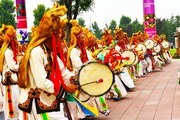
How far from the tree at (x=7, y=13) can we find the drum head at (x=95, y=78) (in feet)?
179

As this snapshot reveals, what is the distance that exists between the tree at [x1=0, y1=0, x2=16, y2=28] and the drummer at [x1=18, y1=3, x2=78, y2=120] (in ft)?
180

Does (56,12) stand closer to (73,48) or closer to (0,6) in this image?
(73,48)

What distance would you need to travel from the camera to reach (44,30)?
4773 mm

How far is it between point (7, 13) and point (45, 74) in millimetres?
58524

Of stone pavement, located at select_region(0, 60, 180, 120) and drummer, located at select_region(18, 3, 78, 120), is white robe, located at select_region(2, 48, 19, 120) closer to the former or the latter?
Answer: stone pavement, located at select_region(0, 60, 180, 120)

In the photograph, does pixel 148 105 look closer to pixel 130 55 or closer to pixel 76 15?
pixel 130 55

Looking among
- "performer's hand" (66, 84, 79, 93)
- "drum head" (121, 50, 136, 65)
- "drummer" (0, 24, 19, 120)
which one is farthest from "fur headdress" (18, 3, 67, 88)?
"drum head" (121, 50, 136, 65)

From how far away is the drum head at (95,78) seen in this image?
511 cm

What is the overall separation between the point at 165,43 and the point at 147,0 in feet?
8.53

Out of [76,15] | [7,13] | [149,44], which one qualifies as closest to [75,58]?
[149,44]

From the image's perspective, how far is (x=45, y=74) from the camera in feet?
15.3

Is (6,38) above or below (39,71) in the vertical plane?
above

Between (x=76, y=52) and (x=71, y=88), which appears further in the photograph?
(x=76, y=52)

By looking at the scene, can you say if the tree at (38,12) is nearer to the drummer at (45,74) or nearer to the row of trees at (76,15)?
the row of trees at (76,15)
